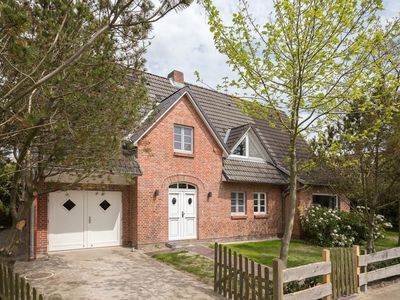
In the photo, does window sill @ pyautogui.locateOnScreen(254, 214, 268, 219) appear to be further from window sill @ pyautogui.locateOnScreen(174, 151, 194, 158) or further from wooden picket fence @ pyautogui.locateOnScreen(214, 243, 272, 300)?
wooden picket fence @ pyautogui.locateOnScreen(214, 243, 272, 300)

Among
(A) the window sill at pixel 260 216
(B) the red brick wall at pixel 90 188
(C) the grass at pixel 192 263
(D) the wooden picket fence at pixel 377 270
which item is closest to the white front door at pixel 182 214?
(B) the red brick wall at pixel 90 188

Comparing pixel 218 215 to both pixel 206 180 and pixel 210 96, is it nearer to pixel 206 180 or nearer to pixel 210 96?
pixel 206 180

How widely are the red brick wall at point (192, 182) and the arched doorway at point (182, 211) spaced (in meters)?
0.26

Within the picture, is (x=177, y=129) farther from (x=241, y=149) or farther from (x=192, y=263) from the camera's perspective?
(x=192, y=263)

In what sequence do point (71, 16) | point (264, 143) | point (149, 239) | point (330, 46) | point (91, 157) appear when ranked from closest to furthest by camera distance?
point (71, 16)
point (91, 157)
point (330, 46)
point (149, 239)
point (264, 143)

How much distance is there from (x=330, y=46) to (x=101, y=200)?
10.5 meters

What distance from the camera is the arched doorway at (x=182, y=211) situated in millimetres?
16406

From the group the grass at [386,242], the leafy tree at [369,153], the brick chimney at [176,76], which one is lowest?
the grass at [386,242]

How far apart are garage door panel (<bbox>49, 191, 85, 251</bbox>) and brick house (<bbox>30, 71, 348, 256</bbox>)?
4 centimetres

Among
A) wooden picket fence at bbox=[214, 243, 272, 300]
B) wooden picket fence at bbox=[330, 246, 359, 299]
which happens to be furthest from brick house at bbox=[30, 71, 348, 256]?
wooden picket fence at bbox=[214, 243, 272, 300]

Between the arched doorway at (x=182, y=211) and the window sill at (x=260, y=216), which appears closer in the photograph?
the arched doorway at (x=182, y=211)

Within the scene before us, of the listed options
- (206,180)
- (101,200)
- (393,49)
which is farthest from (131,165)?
(393,49)

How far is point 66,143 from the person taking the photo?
7.32 m

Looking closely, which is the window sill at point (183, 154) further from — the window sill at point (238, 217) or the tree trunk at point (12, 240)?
the tree trunk at point (12, 240)
